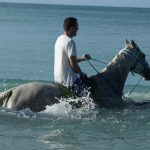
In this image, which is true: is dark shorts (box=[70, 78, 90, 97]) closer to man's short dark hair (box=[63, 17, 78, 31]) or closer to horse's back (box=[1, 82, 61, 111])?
horse's back (box=[1, 82, 61, 111])

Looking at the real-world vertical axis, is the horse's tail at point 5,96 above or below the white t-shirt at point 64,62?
below

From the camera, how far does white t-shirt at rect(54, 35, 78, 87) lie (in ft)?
Answer: 38.4

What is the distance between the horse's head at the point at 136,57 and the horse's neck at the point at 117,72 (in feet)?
0.58

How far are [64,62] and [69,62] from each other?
0.10 meters

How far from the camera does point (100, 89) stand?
1240 cm

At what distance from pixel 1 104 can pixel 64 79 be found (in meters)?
1.30

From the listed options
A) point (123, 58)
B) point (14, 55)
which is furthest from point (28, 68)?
point (123, 58)

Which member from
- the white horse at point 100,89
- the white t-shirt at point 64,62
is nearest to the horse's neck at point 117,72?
the white horse at point 100,89

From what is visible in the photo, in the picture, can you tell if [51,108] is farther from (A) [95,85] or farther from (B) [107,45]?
(B) [107,45]

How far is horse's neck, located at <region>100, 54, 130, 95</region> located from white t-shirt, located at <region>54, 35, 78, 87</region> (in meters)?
1.03

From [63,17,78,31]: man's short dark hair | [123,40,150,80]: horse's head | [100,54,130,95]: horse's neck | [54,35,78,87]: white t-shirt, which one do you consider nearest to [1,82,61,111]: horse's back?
[54,35,78,87]: white t-shirt

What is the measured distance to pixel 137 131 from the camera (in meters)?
11.4

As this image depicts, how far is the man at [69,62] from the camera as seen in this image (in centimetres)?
1169

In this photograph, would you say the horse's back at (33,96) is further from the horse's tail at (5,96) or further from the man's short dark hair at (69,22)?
the man's short dark hair at (69,22)
